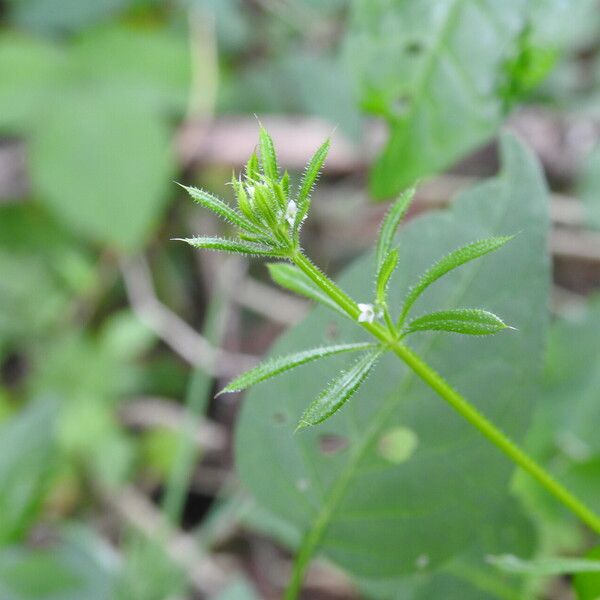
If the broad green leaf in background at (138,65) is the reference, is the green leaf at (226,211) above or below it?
below

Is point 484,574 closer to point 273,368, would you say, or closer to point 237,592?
point 237,592

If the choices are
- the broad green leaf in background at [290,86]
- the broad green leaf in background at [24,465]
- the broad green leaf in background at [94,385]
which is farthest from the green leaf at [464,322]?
the broad green leaf in background at [290,86]

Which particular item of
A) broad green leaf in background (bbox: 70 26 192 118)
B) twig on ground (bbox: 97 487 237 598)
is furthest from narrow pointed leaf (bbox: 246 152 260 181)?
broad green leaf in background (bbox: 70 26 192 118)

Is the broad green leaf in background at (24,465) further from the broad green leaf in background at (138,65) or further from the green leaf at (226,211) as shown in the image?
the broad green leaf in background at (138,65)

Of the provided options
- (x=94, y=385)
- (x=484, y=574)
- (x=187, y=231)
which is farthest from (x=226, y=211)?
(x=187, y=231)

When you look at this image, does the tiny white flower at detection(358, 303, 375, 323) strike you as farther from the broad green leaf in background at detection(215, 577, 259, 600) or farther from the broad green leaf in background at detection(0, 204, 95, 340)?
the broad green leaf in background at detection(0, 204, 95, 340)
